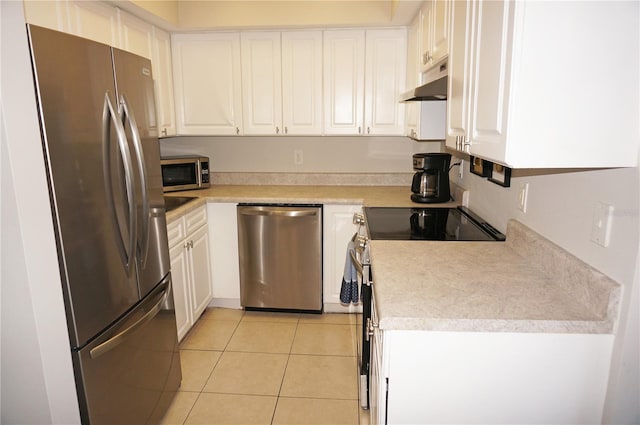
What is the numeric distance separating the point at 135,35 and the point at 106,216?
1.66m

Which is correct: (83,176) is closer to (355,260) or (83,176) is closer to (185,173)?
(355,260)

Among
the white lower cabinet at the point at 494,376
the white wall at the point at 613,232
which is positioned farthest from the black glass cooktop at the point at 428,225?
the white lower cabinet at the point at 494,376

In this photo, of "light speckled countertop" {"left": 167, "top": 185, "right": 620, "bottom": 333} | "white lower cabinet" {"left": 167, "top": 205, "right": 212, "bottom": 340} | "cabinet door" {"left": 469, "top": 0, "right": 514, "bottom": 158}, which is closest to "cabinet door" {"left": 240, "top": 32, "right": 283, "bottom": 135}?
"white lower cabinet" {"left": 167, "top": 205, "right": 212, "bottom": 340}

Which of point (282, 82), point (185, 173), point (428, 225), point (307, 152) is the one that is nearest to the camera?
point (428, 225)

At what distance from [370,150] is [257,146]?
0.97m

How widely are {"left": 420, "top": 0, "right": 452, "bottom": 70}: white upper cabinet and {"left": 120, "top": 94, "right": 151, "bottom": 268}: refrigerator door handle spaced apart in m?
1.35

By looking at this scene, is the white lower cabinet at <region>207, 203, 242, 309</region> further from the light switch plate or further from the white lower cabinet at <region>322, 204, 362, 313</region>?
the light switch plate

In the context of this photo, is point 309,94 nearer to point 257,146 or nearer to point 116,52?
point 257,146

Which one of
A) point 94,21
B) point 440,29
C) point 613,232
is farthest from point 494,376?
point 94,21

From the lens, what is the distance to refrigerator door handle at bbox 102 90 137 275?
156 centimetres

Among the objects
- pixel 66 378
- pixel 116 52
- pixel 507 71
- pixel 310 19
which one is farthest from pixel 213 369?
pixel 310 19

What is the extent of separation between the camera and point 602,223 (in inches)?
46.5

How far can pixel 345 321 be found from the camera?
10.3ft

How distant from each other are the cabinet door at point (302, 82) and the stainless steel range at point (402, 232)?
104 cm
